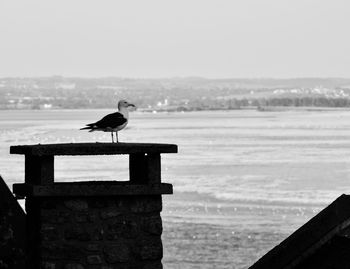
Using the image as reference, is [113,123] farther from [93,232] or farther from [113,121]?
[93,232]

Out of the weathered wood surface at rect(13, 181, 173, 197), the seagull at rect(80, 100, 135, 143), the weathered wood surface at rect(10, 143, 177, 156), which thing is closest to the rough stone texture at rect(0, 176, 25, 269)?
the weathered wood surface at rect(13, 181, 173, 197)

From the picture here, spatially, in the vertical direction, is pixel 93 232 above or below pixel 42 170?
below

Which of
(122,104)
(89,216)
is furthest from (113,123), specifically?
(89,216)

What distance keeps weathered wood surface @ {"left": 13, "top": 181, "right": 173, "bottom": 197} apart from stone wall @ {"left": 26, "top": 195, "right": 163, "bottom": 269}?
46mm

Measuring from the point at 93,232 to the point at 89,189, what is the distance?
A: 11.0 inches

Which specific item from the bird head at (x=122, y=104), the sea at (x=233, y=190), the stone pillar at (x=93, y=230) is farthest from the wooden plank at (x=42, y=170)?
the sea at (x=233, y=190)

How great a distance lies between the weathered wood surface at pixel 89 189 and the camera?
7707 millimetres

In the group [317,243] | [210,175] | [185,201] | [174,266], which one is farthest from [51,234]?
[210,175]

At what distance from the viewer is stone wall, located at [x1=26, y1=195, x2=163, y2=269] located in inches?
301

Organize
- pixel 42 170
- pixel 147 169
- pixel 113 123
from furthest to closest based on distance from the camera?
1. pixel 113 123
2. pixel 147 169
3. pixel 42 170

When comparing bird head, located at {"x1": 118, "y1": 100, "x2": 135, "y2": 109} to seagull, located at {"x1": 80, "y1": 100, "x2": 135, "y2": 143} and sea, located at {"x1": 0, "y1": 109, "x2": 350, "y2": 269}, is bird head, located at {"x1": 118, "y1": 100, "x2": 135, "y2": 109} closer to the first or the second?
seagull, located at {"x1": 80, "y1": 100, "x2": 135, "y2": 143}

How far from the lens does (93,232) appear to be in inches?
304

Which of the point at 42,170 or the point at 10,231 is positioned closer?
the point at 10,231

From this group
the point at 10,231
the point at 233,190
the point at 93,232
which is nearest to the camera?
the point at 10,231
